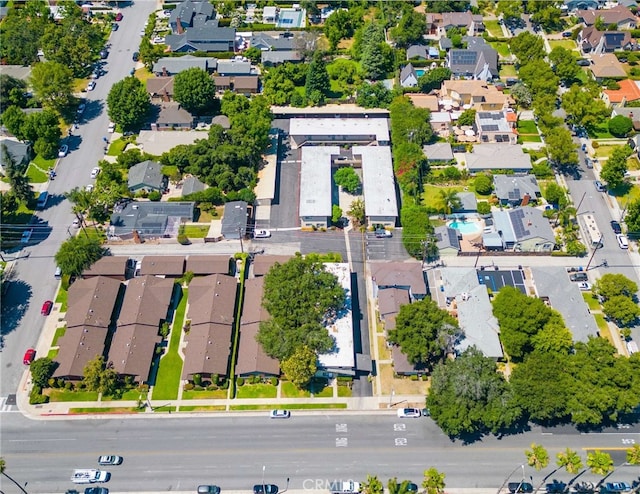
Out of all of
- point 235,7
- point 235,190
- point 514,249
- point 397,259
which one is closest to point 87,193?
point 235,190

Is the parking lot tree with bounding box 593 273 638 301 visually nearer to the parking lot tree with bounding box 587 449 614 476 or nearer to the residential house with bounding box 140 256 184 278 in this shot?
the parking lot tree with bounding box 587 449 614 476

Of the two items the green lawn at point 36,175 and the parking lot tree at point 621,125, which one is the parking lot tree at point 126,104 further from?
the parking lot tree at point 621,125

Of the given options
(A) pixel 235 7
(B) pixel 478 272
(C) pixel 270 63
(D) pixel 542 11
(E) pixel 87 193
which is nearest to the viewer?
(B) pixel 478 272

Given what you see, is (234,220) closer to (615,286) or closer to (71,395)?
(71,395)

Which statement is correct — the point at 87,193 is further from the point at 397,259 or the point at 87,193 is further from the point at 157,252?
the point at 397,259

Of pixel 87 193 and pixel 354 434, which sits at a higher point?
pixel 87 193

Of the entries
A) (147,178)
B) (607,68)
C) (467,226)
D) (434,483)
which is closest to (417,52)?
(607,68)

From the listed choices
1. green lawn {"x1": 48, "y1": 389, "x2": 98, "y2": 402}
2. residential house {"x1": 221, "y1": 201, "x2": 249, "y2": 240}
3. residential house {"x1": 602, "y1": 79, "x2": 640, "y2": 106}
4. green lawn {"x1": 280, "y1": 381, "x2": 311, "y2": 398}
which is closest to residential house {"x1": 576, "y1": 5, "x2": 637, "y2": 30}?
residential house {"x1": 602, "y1": 79, "x2": 640, "y2": 106}
